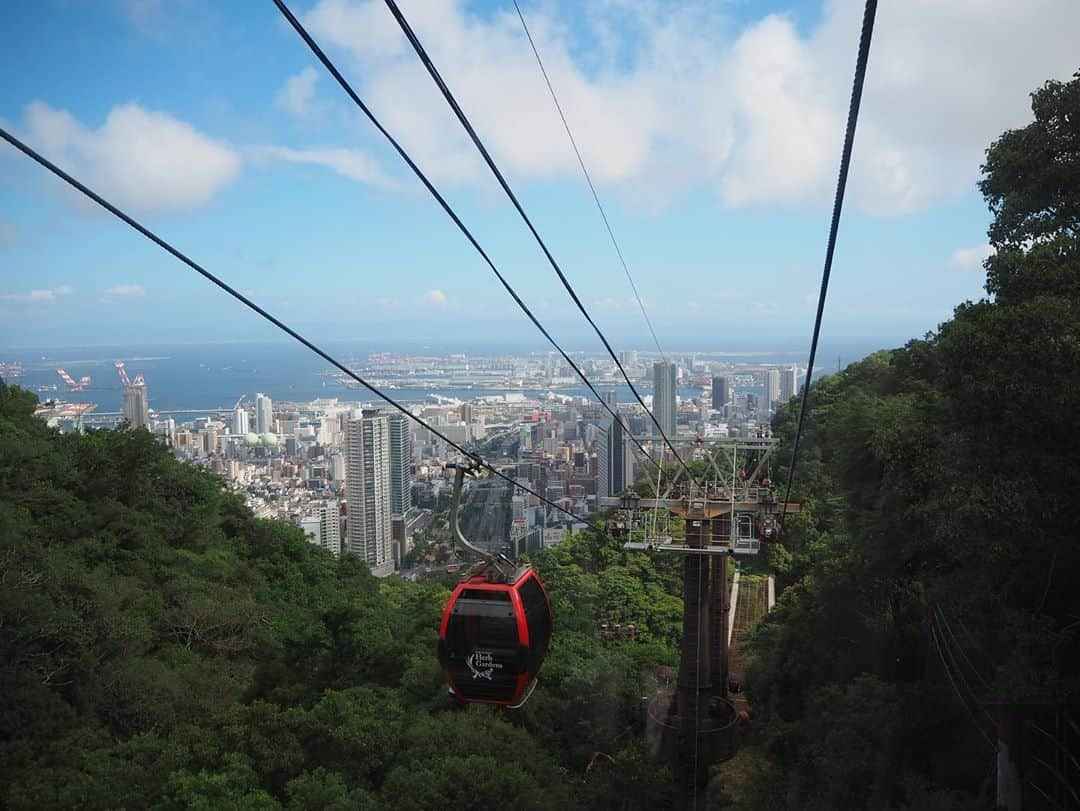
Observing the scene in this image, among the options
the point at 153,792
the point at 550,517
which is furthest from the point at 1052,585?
the point at 550,517

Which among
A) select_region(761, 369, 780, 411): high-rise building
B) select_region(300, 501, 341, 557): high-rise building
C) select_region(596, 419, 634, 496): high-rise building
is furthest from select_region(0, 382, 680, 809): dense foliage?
select_region(761, 369, 780, 411): high-rise building

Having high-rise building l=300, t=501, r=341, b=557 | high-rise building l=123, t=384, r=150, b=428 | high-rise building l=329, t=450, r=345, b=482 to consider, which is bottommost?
high-rise building l=300, t=501, r=341, b=557

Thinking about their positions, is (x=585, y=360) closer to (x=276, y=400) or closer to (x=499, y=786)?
(x=276, y=400)

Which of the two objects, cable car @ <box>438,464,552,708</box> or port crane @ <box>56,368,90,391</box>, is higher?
port crane @ <box>56,368,90,391</box>

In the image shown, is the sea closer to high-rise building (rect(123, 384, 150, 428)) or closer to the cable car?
high-rise building (rect(123, 384, 150, 428))

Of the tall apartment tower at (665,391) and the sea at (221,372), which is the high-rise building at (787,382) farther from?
the tall apartment tower at (665,391)

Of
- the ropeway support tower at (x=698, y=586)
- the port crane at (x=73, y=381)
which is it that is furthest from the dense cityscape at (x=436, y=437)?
the ropeway support tower at (x=698, y=586)
